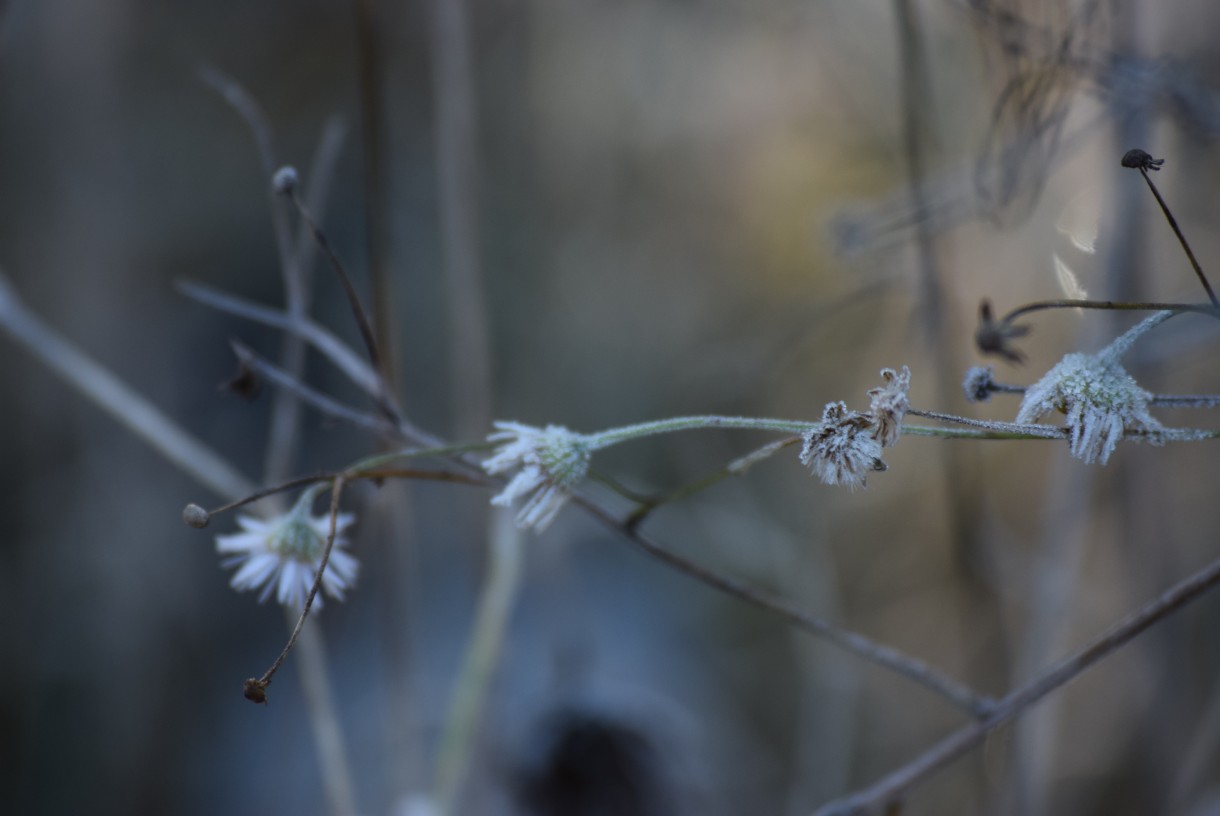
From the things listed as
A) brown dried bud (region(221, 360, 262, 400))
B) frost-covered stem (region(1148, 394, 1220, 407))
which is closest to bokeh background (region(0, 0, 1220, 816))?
brown dried bud (region(221, 360, 262, 400))

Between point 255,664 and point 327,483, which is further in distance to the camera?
point 255,664

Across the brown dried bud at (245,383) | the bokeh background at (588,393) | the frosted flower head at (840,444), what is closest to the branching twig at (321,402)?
the brown dried bud at (245,383)

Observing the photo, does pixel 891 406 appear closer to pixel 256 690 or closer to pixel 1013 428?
pixel 1013 428

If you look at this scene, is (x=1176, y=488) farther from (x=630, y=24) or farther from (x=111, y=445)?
(x=111, y=445)

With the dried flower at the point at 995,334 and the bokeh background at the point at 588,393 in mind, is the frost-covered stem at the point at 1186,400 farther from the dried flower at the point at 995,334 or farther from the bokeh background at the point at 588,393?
the bokeh background at the point at 588,393

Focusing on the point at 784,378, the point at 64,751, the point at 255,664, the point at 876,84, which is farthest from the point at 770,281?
the point at 64,751

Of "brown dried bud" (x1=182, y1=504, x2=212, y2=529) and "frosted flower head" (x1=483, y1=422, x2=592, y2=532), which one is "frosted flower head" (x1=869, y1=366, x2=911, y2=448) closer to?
"frosted flower head" (x1=483, y1=422, x2=592, y2=532)
